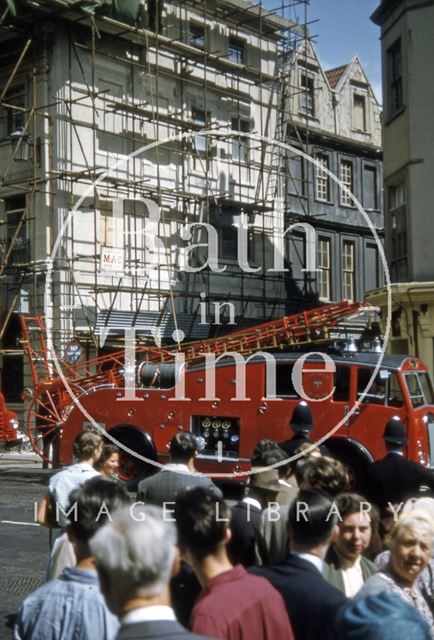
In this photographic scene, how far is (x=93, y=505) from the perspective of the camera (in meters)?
4.51

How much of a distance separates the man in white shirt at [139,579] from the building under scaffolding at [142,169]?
21.8 meters

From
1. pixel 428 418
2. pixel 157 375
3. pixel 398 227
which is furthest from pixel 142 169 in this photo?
pixel 428 418

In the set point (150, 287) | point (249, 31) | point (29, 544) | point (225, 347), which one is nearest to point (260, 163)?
point (249, 31)

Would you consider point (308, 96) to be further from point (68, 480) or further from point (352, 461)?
point (68, 480)

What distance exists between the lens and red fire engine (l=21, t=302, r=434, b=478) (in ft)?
48.1

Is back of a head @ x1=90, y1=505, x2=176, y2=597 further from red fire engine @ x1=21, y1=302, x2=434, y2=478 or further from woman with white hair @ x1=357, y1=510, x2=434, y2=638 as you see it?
red fire engine @ x1=21, y1=302, x2=434, y2=478

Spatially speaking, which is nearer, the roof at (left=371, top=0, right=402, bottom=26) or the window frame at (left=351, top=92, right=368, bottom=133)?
the roof at (left=371, top=0, right=402, bottom=26)

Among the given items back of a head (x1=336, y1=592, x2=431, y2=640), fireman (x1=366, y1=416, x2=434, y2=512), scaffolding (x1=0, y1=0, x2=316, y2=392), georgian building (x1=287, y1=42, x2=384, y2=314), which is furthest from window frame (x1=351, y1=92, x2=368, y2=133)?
back of a head (x1=336, y1=592, x2=431, y2=640)

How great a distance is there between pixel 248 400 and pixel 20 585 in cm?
676

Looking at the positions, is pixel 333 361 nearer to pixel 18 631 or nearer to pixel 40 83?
pixel 18 631

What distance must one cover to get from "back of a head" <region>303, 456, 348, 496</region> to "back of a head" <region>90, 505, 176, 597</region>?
249 cm

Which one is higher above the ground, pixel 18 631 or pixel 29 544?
pixel 18 631

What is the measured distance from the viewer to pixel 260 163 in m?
32.1

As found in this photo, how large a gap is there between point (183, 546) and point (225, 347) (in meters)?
12.7
